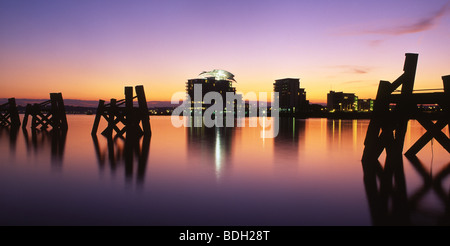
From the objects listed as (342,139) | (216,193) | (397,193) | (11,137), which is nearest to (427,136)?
(397,193)

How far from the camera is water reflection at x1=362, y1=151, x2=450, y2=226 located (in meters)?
4.91

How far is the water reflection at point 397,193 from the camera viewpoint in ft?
16.1

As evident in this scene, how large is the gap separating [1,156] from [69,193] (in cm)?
888

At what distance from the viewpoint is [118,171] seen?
9.10 m

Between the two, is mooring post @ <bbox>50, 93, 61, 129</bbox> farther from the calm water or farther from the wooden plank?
the wooden plank

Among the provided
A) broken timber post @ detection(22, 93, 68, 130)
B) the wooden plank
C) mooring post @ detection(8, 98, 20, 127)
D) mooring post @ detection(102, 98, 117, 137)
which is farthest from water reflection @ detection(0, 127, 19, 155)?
the wooden plank

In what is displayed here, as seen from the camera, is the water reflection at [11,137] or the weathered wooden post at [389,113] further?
the water reflection at [11,137]

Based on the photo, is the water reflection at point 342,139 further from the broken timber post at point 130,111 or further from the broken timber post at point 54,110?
the broken timber post at point 54,110

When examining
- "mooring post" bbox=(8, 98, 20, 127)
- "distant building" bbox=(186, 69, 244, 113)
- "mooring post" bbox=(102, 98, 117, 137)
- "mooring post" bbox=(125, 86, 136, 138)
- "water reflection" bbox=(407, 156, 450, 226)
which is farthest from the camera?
"distant building" bbox=(186, 69, 244, 113)

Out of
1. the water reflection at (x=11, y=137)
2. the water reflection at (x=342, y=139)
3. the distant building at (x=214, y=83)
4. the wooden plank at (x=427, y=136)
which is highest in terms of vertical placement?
the distant building at (x=214, y=83)

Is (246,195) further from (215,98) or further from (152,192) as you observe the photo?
(215,98)

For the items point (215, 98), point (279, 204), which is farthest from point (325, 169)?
point (215, 98)

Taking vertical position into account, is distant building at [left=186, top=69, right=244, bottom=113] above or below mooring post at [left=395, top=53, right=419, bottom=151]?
above

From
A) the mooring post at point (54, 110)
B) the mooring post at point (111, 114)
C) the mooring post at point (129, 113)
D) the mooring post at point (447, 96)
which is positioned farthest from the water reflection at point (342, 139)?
the mooring post at point (54, 110)
